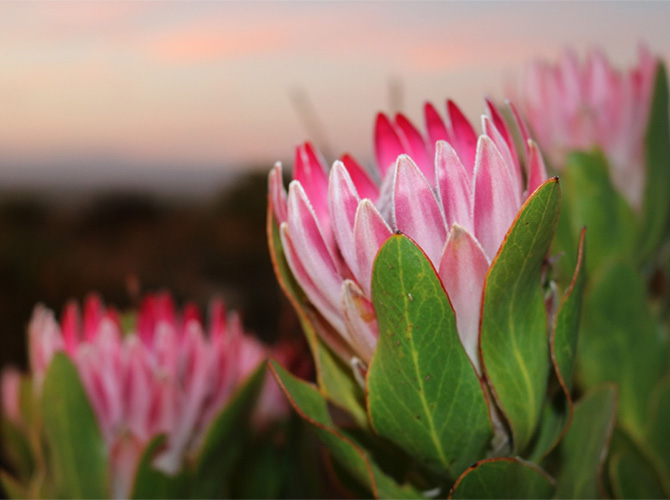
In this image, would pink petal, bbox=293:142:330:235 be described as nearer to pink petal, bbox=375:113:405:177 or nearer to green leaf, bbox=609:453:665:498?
pink petal, bbox=375:113:405:177

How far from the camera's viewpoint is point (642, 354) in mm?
924

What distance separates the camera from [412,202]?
1.64 feet

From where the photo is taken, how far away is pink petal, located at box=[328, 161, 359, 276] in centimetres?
51

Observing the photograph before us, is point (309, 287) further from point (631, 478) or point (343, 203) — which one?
point (631, 478)

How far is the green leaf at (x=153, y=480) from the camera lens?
77 cm

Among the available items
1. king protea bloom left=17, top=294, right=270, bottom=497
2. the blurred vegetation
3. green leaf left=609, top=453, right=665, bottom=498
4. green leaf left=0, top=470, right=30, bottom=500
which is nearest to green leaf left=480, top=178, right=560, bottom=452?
green leaf left=609, top=453, right=665, bottom=498

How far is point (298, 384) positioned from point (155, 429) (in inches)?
11.8

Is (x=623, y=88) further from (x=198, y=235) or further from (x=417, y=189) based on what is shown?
(x=198, y=235)

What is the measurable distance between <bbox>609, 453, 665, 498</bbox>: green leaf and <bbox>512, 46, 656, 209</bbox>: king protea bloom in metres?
0.38

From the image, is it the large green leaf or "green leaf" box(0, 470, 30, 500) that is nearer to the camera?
the large green leaf

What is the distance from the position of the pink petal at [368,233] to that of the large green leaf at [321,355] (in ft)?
0.31

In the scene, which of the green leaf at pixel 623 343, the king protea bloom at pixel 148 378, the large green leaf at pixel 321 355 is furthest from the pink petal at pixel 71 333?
the green leaf at pixel 623 343

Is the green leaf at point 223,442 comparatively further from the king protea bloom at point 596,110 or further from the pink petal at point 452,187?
the king protea bloom at point 596,110

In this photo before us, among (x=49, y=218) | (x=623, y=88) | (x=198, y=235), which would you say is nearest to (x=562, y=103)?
(x=623, y=88)
